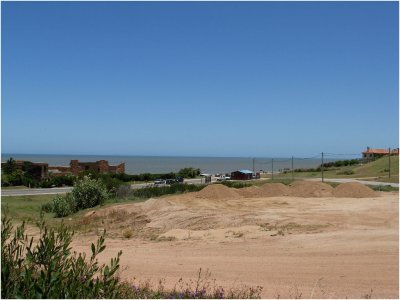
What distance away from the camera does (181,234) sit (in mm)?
20078

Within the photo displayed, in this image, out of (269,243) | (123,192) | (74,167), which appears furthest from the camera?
(74,167)

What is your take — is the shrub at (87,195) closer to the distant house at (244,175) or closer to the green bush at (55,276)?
the green bush at (55,276)

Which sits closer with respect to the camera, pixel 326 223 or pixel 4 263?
pixel 4 263

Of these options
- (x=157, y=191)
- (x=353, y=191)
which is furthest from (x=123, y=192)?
(x=353, y=191)

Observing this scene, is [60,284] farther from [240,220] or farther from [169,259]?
[240,220]

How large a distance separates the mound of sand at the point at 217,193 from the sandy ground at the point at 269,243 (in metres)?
1.66

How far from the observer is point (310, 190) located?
109ft

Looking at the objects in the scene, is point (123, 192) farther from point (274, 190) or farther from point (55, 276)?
point (55, 276)

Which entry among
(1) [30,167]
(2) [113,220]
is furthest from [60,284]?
(1) [30,167]

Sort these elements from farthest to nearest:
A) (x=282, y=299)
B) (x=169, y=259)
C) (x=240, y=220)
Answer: (x=240, y=220), (x=169, y=259), (x=282, y=299)

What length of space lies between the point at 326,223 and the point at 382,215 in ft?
11.7

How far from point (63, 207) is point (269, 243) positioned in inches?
644

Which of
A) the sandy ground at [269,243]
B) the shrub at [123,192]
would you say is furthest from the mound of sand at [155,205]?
the shrub at [123,192]

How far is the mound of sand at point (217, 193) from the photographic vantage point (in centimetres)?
3128
